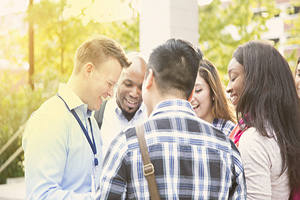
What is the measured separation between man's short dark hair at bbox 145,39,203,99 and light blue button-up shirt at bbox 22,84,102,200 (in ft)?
2.08

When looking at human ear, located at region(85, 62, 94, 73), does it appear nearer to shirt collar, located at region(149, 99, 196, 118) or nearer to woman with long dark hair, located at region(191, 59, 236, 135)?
shirt collar, located at region(149, 99, 196, 118)

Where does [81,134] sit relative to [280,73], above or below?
below

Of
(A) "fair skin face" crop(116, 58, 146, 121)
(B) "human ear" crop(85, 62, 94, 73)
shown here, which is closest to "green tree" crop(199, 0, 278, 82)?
(A) "fair skin face" crop(116, 58, 146, 121)

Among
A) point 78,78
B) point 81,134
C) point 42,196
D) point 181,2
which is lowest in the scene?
point 42,196

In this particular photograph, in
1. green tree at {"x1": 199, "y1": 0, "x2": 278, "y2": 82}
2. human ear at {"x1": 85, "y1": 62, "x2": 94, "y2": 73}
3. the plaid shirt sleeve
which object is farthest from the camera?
green tree at {"x1": 199, "y1": 0, "x2": 278, "y2": 82}

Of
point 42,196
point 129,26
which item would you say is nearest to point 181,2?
point 42,196

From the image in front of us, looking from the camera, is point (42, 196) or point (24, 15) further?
point (24, 15)

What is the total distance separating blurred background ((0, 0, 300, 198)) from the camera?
268 inches

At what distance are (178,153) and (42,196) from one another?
29.2 inches

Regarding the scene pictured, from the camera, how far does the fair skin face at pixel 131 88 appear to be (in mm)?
3969

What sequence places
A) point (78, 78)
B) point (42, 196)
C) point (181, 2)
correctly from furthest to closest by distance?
point (181, 2) → point (78, 78) → point (42, 196)

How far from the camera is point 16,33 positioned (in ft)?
43.7

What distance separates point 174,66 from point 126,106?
7.10 feet

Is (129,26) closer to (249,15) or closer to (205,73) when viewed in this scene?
(249,15)
